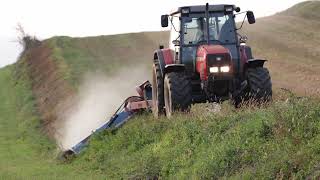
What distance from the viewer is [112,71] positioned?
33.9m

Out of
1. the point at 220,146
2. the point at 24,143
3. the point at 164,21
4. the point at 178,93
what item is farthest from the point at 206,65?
the point at 24,143

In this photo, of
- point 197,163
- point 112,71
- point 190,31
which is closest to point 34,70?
point 112,71

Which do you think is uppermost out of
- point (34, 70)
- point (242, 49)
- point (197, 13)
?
point (197, 13)

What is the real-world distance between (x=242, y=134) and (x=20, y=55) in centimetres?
4417

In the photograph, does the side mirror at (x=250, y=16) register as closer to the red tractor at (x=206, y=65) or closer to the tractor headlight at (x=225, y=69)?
the red tractor at (x=206, y=65)

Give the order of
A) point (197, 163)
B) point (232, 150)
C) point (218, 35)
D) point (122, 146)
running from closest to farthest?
1. point (232, 150)
2. point (197, 163)
3. point (122, 146)
4. point (218, 35)

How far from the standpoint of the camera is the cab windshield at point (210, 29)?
48.2ft

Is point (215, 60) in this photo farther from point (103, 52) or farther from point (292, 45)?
point (103, 52)

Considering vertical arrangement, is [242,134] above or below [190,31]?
below

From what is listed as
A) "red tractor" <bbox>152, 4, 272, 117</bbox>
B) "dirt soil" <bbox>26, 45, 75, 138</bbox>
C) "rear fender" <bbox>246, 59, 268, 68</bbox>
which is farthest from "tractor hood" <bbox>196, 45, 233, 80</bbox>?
"dirt soil" <bbox>26, 45, 75, 138</bbox>

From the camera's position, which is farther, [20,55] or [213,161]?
[20,55]

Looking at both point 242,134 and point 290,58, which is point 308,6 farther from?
point 242,134

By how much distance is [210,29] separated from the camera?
1470 cm

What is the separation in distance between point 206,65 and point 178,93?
851mm
